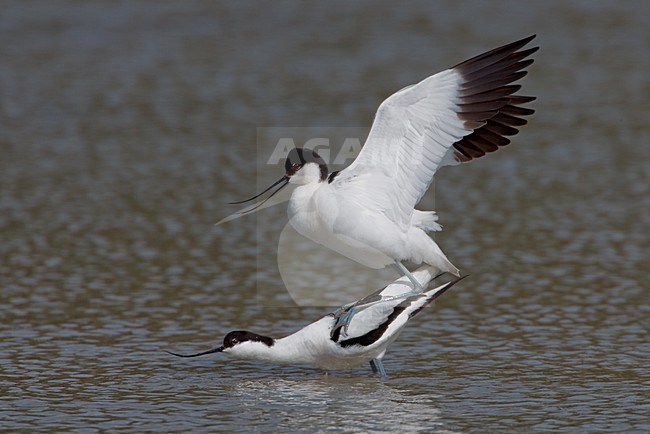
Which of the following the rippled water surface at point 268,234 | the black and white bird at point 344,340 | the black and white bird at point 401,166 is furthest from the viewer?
the black and white bird at point 344,340

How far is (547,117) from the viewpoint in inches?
640

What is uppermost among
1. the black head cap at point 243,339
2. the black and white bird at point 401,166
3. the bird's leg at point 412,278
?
the black and white bird at point 401,166

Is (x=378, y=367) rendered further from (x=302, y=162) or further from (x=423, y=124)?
(x=423, y=124)

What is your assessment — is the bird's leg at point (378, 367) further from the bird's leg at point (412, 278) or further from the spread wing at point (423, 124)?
the spread wing at point (423, 124)

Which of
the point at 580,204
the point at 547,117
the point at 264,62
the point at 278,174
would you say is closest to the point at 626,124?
the point at 547,117

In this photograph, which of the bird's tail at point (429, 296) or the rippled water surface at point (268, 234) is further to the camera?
the bird's tail at point (429, 296)

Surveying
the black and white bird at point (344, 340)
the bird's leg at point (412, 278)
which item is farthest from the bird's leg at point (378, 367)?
the bird's leg at point (412, 278)

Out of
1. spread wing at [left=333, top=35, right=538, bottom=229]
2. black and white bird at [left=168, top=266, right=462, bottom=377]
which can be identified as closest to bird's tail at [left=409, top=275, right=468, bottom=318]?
black and white bird at [left=168, top=266, right=462, bottom=377]

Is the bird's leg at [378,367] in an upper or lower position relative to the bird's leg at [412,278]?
lower

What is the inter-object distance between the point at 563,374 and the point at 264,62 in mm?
12723

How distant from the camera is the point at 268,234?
1171 centimetres

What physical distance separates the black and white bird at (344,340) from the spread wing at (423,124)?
545mm

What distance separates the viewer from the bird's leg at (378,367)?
26.1 feet

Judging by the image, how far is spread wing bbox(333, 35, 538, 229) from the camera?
24.7 feet
